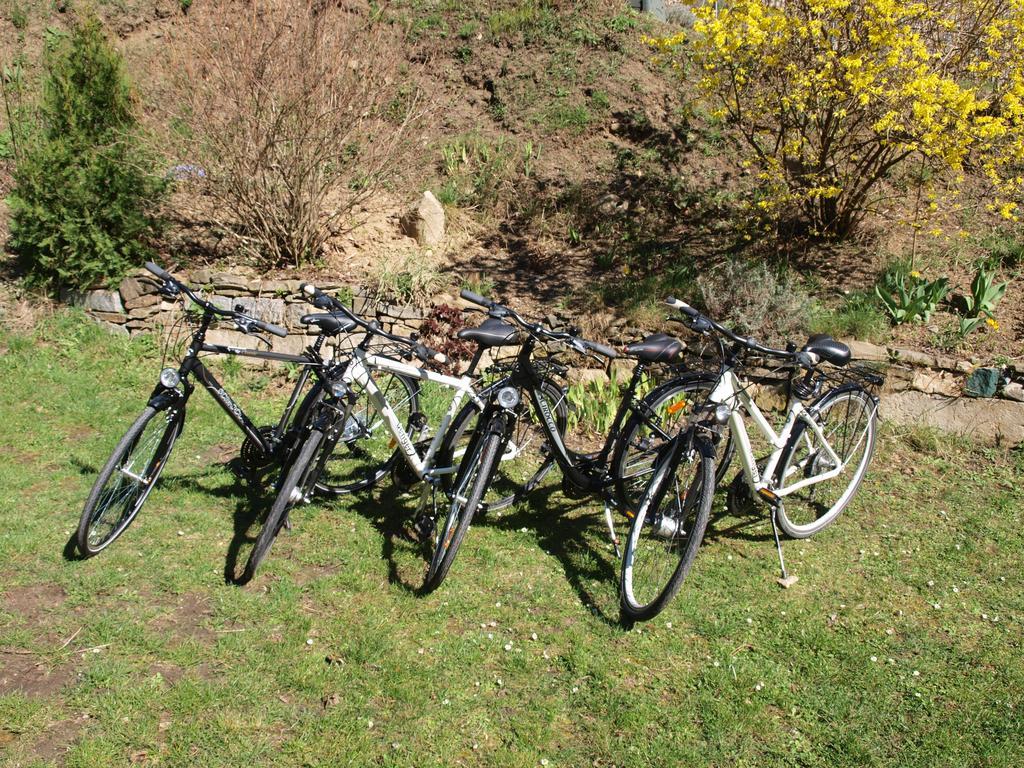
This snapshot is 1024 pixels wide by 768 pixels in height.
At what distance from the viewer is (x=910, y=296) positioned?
6.19 metres

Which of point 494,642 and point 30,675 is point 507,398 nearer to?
point 494,642

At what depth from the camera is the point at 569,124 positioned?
894cm

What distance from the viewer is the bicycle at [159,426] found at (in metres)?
3.89

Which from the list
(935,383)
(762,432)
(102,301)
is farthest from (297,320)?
(935,383)

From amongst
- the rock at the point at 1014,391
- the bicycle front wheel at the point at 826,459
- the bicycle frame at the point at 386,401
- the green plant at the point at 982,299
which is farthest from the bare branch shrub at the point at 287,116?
the rock at the point at 1014,391

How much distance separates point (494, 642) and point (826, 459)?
7.10ft

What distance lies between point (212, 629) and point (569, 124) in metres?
6.91

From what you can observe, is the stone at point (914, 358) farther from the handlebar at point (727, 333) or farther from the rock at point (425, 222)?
the rock at point (425, 222)

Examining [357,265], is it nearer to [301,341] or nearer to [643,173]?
[301,341]

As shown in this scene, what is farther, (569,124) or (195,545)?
(569,124)

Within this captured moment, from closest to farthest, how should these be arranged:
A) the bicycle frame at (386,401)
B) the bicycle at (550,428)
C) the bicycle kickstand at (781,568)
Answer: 1. the bicycle at (550,428)
2. the bicycle frame at (386,401)
3. the bicycle kickstand at (781,568)

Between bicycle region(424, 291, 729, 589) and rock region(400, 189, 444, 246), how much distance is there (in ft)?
11.7

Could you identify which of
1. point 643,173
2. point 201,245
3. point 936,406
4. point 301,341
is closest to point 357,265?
point 301,341

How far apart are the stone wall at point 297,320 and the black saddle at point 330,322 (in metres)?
1.79
